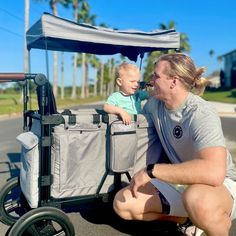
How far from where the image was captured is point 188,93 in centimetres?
308

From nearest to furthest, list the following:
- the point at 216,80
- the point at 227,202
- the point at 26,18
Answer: the point at 227,202 < the point at 26,18 < the point at 216,80

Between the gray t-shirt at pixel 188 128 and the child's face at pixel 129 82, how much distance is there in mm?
503

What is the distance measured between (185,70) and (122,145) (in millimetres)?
849

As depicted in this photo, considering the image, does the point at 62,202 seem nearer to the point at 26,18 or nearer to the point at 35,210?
the point at 35,210

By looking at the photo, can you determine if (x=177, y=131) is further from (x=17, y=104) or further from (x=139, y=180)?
(x=17, y=104)

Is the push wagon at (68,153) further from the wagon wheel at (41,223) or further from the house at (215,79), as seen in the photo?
the house at (215,79)

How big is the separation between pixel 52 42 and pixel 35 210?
8.19 feet

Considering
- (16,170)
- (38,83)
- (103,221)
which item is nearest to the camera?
(38,83)

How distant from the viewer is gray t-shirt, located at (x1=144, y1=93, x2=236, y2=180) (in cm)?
276

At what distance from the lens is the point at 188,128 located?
2918 mm

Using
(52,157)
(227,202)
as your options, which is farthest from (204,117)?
(52,157)

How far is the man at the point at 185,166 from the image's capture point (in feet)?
8.86

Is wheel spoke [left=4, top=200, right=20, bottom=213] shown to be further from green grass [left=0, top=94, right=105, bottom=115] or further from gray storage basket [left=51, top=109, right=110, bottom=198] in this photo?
green grass [left=0, top=94, right=105, bottom=115]

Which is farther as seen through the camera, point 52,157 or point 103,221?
point 103,221
